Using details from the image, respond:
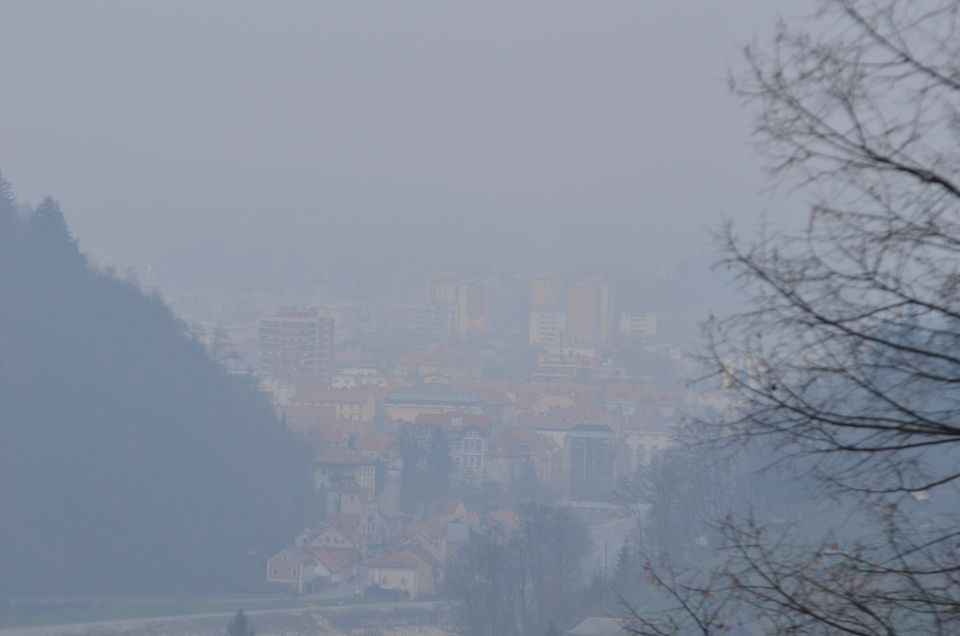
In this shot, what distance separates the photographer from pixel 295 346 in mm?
53281

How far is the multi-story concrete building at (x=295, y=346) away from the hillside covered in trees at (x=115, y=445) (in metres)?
15.1

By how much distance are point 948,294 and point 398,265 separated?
83.6 m

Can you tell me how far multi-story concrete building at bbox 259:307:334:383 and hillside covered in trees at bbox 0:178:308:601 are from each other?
594 inches

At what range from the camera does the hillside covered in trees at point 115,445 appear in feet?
85.6

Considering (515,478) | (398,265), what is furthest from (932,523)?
(398,265)

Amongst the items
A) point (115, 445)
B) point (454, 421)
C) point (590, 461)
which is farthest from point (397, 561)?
point (454, 421)

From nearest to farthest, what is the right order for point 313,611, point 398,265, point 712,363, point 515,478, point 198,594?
1. point 712,363
2. point 313,611
3. point 198,594
4. point 515,478
5. point 398,265

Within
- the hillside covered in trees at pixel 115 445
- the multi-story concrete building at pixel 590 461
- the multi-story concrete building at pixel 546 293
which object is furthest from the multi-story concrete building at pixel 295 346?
the multi-story concrete building at pixel 546 293

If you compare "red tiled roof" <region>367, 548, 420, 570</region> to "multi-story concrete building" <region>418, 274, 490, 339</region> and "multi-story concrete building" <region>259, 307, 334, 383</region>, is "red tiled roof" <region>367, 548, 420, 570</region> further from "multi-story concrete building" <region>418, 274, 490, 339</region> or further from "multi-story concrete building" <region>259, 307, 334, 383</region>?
"multi-story concrete building" <region>418, 274, 490, 339</region>

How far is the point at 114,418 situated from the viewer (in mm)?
31547

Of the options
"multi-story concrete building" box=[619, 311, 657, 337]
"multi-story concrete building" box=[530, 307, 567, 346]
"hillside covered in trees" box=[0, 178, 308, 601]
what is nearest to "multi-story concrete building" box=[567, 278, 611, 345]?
"multi-story concrete building" box=[530, 307, 567, 346]

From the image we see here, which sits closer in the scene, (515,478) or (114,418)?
(114,418)

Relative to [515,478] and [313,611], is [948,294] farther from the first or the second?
[515,478]

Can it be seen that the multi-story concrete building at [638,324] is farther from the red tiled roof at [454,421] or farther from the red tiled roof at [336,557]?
the red tiled roof at [336,557]
